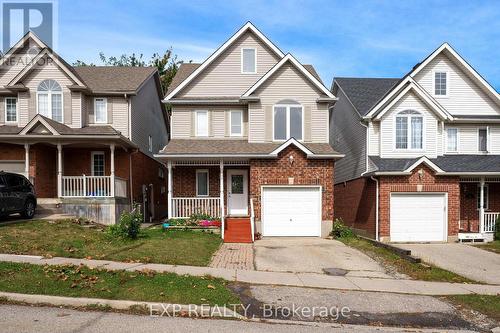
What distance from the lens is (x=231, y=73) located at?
77.1 ft

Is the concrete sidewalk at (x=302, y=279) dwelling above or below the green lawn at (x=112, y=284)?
below

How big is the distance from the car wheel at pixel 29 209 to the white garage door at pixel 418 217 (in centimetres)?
1546

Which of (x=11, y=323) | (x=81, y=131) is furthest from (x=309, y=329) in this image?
(x=81, y=131)

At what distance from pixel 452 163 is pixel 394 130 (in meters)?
3.09

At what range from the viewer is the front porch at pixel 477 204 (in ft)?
72.2

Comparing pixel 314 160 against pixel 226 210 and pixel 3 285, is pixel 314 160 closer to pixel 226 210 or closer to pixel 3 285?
pixel 226 210

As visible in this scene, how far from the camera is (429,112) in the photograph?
21.9 m

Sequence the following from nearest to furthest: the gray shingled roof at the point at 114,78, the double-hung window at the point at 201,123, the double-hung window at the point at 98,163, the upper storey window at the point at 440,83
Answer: the double-hung window at the point at 201,123 < the double-hung window at the point at 98,163 < the gray shingled roof at the point at 114,78 < the upper storey window at the point at 440,83

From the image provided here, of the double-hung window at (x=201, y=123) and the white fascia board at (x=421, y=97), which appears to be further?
the double-hung window at (x=201, y=123)

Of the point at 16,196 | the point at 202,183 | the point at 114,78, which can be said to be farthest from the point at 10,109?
the point at 202,183

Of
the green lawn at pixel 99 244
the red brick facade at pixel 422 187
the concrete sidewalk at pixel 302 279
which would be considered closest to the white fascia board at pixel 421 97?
the red brick facade at pixel 422 187

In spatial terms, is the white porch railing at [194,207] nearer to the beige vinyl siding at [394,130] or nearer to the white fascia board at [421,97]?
the beige vinyl siding at [394,130]

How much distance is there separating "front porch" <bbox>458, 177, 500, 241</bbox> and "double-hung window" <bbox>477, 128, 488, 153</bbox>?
188 centimetres

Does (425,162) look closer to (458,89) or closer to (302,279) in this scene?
(458,89)
